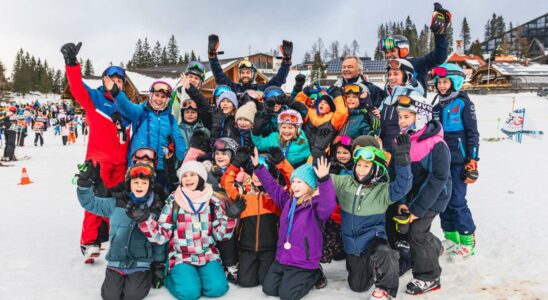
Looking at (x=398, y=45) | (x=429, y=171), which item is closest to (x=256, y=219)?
(x=429, y=171)

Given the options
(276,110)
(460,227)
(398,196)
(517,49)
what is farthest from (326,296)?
(517,49)

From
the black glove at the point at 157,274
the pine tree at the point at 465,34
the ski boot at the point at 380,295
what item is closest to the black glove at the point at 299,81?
the black glove at the point at 157,274

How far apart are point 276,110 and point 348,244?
1908mm

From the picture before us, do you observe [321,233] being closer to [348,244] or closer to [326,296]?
[348,244]

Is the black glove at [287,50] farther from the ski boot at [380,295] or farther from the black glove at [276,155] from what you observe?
the ski boot at [380,295]

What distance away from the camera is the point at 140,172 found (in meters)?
3.67

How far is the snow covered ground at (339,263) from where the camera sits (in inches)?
150

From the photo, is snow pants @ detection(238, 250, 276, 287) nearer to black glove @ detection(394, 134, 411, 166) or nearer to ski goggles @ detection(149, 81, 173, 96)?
black glove @ detection(394, 134, 411, 166)

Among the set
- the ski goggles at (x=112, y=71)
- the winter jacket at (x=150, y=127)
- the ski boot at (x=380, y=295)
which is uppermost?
the ski goggles at (x=112, y=71)

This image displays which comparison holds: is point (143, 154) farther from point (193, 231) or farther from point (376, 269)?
point (376, 269)

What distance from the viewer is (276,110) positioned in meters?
4.89

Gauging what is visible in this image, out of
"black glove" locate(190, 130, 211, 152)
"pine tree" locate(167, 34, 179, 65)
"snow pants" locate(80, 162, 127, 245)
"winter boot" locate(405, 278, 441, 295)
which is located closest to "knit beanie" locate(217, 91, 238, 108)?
"black glove" locate(190, 130, 211, 152)

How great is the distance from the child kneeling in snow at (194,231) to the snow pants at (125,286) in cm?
25

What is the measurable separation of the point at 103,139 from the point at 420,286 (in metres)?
3.84
